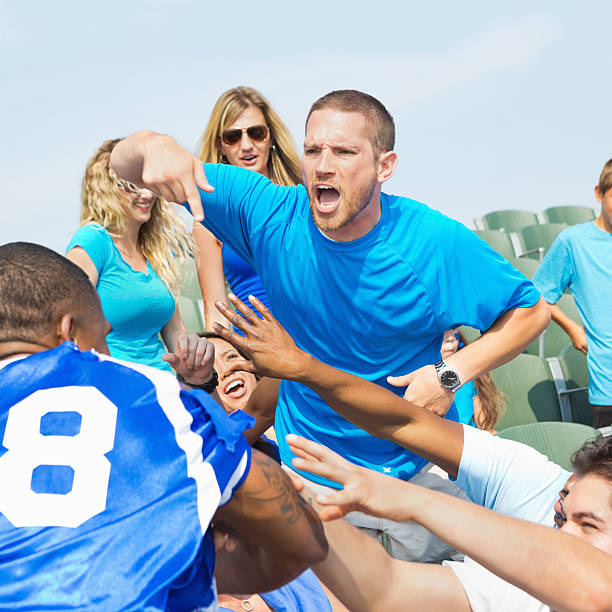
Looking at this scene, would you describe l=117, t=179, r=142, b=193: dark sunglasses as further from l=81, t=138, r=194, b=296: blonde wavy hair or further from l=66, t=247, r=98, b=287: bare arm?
l=66, t=247, r=98, b=287: bare arm

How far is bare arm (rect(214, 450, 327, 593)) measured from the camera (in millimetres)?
1316

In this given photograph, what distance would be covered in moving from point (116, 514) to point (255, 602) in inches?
34.9

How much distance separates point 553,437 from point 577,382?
1.71 metres

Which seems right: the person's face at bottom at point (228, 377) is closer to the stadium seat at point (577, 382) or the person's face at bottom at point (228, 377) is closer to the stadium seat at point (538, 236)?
the stadium seat at point (577, 382)

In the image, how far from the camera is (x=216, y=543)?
56.4 inches

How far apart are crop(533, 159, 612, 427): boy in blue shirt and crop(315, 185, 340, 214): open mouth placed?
6.87ft

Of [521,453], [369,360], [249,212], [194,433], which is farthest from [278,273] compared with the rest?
[194,433]

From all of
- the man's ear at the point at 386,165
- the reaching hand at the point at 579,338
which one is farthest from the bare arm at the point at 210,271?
the reaching hand at the point at 579,338

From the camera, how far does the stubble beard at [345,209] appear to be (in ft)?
7.88

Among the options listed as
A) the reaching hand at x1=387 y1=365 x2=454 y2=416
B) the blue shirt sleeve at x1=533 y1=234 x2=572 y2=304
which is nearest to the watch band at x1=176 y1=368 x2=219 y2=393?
the reaching hand at x1=387 y1=365 x2=454 y2=416

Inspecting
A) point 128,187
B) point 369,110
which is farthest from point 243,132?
point 369,110

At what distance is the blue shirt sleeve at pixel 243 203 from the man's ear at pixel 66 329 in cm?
111

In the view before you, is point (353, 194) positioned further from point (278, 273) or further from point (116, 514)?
point (116, 514)

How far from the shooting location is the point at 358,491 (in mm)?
1461
